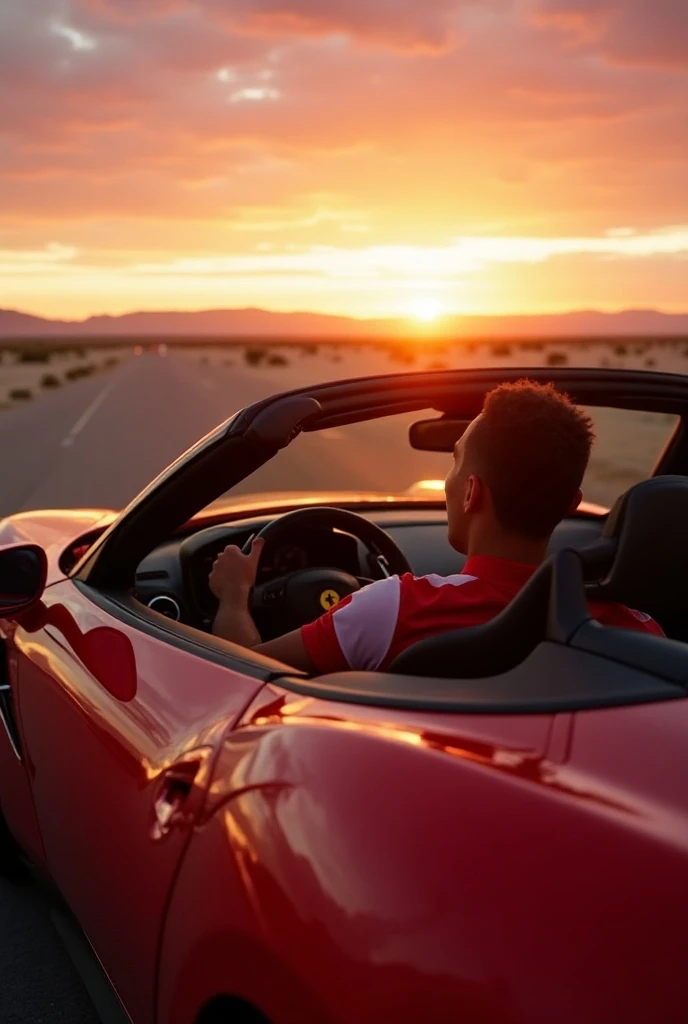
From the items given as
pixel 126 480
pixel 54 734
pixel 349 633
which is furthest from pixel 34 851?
pixel 126 480

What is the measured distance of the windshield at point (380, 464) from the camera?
14531 mm

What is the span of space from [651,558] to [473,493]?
0.39m

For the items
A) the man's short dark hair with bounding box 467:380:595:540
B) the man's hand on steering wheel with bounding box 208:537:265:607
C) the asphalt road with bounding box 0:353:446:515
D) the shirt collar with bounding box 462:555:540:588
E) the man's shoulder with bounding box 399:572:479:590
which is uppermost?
the man's short dark hair with bounding box 467:380:595:540

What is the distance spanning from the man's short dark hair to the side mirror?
1341mm

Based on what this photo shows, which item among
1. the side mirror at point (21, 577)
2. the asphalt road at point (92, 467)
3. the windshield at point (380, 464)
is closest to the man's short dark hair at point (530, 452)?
the side mirror at point (21, 577)

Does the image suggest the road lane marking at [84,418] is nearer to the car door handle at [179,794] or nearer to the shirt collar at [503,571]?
the shirt collar at [503,571]

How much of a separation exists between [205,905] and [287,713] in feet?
1.06

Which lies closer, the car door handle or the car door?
the car door handle

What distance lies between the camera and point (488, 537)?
7.91 feet

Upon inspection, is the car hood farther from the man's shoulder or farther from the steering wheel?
the man's shoulder

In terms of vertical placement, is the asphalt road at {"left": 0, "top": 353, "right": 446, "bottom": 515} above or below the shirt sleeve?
below

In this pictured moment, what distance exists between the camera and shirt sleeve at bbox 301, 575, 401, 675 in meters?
2.42

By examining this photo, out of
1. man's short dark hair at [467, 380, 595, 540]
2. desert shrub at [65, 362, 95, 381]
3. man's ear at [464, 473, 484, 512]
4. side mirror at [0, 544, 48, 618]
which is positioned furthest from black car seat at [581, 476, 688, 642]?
desert shrub at [65, 362, 95, 381]

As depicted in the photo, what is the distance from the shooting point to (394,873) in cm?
151
